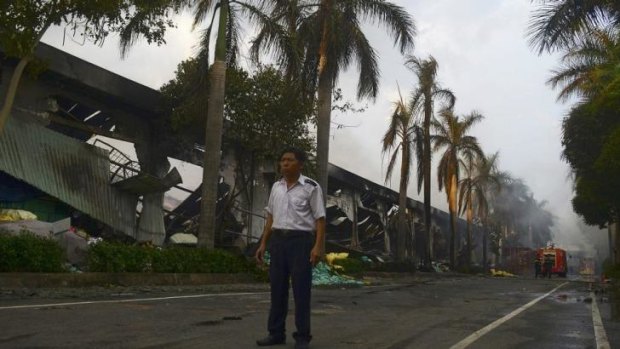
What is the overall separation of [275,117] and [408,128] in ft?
44.3

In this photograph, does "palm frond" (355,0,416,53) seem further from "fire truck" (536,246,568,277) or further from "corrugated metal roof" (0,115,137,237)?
"fire truck" (536,246,568,277)

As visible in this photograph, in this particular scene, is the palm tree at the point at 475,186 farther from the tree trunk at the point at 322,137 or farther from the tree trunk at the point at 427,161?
the tree trunk at the point at 322,137

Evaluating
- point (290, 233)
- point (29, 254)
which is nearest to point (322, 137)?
point (29, 254)

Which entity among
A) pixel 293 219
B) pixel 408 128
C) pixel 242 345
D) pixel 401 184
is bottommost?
pixel 242 345

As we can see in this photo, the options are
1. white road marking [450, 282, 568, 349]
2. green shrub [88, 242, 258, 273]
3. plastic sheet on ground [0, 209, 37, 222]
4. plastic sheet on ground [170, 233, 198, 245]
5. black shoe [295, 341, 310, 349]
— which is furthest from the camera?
plastic sheet on ground [170, 233, 198, 245]

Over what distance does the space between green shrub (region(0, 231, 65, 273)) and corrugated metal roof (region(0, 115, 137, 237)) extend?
569cm

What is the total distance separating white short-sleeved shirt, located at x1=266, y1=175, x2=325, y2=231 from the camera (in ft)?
16.5

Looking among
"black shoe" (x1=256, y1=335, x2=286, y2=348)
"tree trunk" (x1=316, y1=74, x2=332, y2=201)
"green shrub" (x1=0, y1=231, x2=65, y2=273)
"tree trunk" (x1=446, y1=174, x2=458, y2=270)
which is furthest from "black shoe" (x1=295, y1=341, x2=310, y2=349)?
"tree trunk" (x1=446, y1=174, x2=458, y2=270)

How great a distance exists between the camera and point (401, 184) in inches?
1281

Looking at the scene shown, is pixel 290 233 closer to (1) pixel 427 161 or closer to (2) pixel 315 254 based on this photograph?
(2) pixel 315 254

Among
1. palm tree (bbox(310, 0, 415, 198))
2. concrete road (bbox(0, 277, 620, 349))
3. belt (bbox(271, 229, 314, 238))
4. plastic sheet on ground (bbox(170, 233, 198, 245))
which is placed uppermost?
palm tree (bbox(310, 0, 415, 198))

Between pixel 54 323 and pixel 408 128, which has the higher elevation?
pixel 408 128

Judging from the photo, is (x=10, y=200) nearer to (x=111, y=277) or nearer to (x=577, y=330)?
(x=111, y=277)

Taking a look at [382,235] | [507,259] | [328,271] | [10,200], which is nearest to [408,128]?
[382,235]
